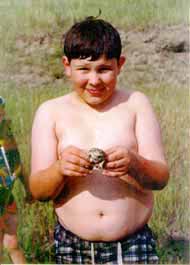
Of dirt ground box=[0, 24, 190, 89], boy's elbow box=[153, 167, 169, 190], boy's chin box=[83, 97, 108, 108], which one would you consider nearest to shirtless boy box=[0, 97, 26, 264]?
dirt ground box=[0, 24, 190, 89]

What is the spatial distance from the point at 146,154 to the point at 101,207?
0.17 meters

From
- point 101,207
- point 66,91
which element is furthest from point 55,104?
point 101,207

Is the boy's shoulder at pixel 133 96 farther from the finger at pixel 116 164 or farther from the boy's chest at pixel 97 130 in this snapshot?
the finger at pixel 116 164

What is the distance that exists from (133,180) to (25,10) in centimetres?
52

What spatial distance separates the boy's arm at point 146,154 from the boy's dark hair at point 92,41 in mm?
145

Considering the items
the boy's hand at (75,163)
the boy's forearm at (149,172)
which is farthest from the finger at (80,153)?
the boy's forearm at (149,172)

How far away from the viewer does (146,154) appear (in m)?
1.85

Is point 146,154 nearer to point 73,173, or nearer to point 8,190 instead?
point 73,173

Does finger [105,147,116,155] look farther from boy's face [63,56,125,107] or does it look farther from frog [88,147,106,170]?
boy's face [63,56,125,107]

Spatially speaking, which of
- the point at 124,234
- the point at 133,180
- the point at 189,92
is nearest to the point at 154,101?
the point at 189,92

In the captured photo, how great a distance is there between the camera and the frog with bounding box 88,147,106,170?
1.75m

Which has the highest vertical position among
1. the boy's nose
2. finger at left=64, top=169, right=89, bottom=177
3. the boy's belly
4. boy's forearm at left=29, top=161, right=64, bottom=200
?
the boy's nose

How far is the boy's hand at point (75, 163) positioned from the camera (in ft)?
5.78

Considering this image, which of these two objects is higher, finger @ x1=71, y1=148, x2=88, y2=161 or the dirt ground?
the dirt ground
